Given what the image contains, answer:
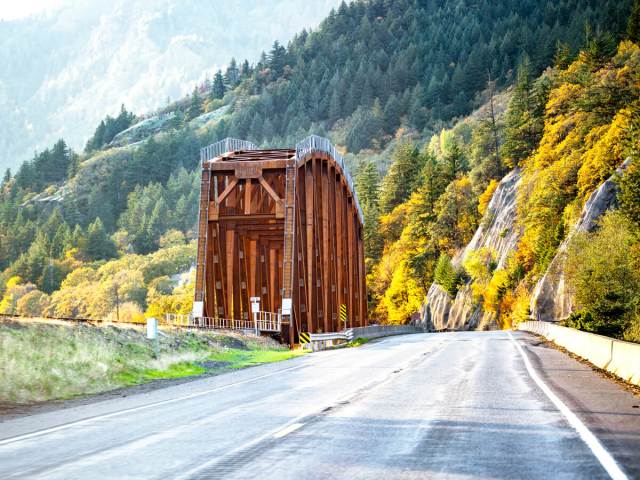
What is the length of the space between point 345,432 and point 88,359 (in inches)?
417

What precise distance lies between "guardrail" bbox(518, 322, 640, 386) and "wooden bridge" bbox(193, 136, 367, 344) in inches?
513

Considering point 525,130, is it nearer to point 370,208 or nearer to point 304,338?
point 370,208

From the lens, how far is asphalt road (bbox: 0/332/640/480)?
7.24 m

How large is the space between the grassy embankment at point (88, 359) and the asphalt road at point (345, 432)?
6.52ft

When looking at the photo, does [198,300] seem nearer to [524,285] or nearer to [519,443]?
[519,443]

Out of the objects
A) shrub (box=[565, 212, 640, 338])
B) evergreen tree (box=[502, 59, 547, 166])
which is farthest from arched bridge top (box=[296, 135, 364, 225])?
evergreen tree (box=[502, 59, 547, 166])

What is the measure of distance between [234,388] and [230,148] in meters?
28.9

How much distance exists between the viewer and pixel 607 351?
18.9 m

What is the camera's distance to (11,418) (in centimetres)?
1226

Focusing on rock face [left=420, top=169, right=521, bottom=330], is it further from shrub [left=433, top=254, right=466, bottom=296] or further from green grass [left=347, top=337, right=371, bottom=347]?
green grass [left=347, top=337, right=371, bottom=347]

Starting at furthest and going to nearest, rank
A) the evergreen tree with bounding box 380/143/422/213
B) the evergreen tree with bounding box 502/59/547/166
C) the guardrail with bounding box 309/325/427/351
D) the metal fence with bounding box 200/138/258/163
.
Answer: the evergreen tree with bounding box 380/143/422/213 → the evergreen tree with bounding box 502/59/547/166 → the metal fence with bounding box 200/138/258/163 → the guardrail with bounding box 309/325/427/351

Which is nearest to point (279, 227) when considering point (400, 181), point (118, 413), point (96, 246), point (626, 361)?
point (626, 361)

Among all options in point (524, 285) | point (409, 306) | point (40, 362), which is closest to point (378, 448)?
point (40, 362)

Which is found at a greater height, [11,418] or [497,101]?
[497,101]
